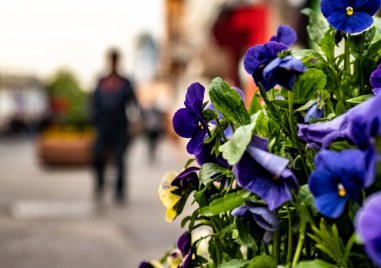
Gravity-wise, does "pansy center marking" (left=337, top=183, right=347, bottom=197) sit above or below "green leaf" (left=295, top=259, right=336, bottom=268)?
above

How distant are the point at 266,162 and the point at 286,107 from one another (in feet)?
0.83

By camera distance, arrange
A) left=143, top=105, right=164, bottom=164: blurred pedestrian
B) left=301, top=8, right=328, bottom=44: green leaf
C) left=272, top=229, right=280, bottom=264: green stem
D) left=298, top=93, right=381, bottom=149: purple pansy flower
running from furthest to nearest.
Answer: left=143, top=105, right=164, bottom=164: blurred pedestrian, left=301, top=8, right=328, bottom=44: green leaf, left=272, top=229, right=280, bottom=264: green stem, left=298, top=93, right=381, bottom=149: purple pansy flower

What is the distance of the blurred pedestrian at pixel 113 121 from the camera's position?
9.16 metres

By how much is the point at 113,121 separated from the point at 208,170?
26.1ft

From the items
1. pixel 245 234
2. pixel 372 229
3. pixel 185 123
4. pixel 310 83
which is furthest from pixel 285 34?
pixel 372 229

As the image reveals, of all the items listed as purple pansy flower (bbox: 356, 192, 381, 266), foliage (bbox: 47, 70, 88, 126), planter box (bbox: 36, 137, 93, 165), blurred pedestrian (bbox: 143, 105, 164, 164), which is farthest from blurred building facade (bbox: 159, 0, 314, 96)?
purple pansy flower (bbox: 356, 192, 381, 266)

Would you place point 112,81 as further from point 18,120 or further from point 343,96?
point 18,120

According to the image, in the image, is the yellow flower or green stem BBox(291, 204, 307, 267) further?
the yellow flower

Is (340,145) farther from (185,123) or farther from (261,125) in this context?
(185,123)

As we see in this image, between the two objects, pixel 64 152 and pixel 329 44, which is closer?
pixel 329 44

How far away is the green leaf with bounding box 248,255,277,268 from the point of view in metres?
1.22

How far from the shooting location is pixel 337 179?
3.35 feet

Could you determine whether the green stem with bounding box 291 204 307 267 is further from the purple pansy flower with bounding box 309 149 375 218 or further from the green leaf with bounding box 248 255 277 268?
the purple pansy flower with bounding box 309 149 375 218

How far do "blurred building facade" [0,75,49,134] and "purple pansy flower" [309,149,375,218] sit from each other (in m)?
51.1
